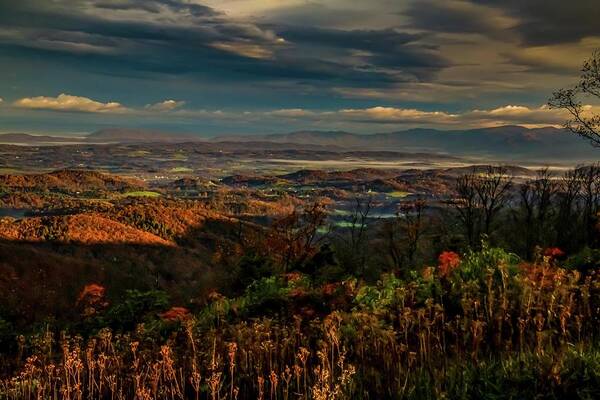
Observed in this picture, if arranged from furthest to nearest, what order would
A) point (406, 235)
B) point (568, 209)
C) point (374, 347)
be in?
1. point (406, 235)
2. point (568, 209)
3. point (374, 347)

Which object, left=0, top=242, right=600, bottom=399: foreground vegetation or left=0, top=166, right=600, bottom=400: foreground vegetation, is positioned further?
left=0, top=166, right=600, bottom=400: foreground vegetation

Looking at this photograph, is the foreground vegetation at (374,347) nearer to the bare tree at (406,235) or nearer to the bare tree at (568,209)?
the bare tree at (568,209)

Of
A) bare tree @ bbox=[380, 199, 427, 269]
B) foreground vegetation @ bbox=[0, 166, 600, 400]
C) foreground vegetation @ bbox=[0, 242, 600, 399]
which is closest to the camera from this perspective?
foreground vegetation @ bbox=[0, 242, 600, 399]

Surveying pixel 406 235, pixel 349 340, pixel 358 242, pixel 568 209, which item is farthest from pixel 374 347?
pixel 406 235

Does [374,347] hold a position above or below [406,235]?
above

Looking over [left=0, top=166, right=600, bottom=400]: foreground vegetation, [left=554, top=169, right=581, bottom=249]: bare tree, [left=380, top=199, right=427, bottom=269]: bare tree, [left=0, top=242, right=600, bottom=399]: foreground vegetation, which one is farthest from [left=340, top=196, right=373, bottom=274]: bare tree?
[left=0, top=242, right=600, bottom=399]: foreground vegetation

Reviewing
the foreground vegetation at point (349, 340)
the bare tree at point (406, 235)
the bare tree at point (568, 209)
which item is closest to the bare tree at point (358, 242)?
the bare tree at point (406, 235)

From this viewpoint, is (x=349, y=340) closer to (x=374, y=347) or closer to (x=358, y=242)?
(x=374, y=347)

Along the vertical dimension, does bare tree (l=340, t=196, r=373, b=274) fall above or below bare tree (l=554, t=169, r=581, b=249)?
below

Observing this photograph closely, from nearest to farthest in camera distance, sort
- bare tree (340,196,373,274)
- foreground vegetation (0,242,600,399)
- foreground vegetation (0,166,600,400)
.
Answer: foreground vegetation (0,242,600,399), foreground vegetation (0,166,600,400), bare tree (340,196,373,274)

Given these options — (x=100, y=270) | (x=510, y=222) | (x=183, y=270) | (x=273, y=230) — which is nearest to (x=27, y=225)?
(x=183, y=270)

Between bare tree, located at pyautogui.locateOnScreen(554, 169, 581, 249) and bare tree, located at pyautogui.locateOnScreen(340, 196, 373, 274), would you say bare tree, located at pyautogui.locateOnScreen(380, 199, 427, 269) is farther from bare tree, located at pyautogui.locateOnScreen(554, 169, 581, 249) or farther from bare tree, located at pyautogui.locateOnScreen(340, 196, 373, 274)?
bare tree, located at pyautogui.locateOnScreen(554, 169, 581, 249)
